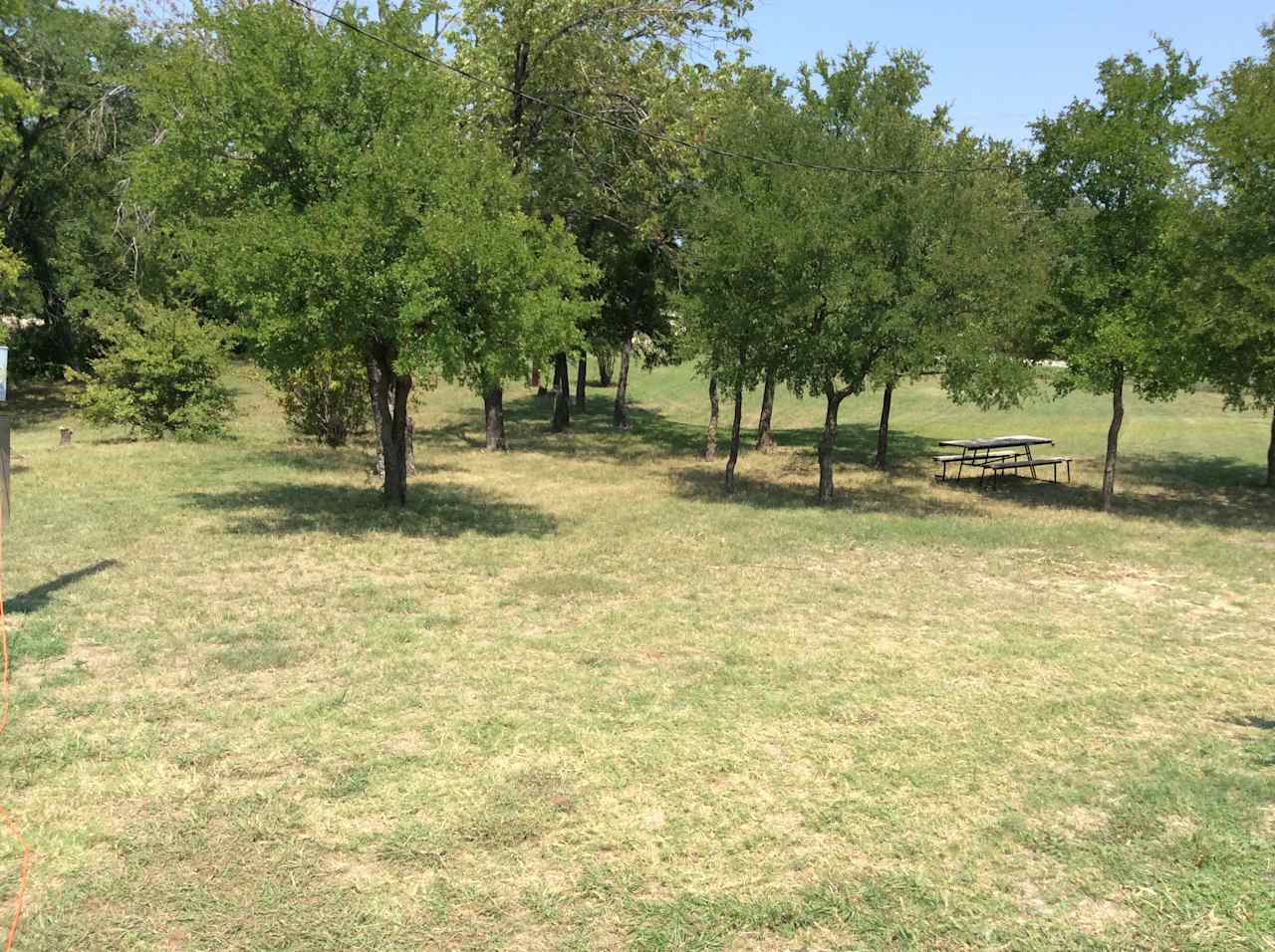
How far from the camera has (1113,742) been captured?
6.54 metres

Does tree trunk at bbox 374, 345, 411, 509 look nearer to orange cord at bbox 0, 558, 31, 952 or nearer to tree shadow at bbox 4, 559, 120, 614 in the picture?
tree shadow at bbox 4, 559, 120, 614

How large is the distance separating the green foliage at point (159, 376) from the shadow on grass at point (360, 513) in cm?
647

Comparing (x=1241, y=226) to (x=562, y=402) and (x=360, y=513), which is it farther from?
(x=562, y=402)

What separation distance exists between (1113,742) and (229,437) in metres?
20.7

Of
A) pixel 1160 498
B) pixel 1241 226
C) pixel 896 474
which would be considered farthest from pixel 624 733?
pixel 896 474

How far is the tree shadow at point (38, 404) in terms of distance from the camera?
2605 centimetres

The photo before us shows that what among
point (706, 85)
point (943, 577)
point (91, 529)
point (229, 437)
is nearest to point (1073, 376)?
point (943, 577)

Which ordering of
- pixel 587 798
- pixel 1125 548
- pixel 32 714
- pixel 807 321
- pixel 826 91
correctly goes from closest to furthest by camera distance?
pixel 587 798 → pixel 32 714 → pixel 1125 548 → pixel 807 321 → pixel 826 91

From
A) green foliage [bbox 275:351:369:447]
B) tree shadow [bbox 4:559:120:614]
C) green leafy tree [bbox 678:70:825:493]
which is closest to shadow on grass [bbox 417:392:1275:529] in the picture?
green leafy tree [bbox 678:70:825:493]

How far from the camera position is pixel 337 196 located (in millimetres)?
12641

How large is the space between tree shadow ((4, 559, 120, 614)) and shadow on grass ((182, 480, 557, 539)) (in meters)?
2.30

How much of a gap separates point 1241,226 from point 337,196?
45.6 ft

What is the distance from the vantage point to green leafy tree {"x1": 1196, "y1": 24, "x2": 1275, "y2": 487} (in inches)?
575

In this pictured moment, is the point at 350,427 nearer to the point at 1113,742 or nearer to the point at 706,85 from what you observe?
the point at 706,85
